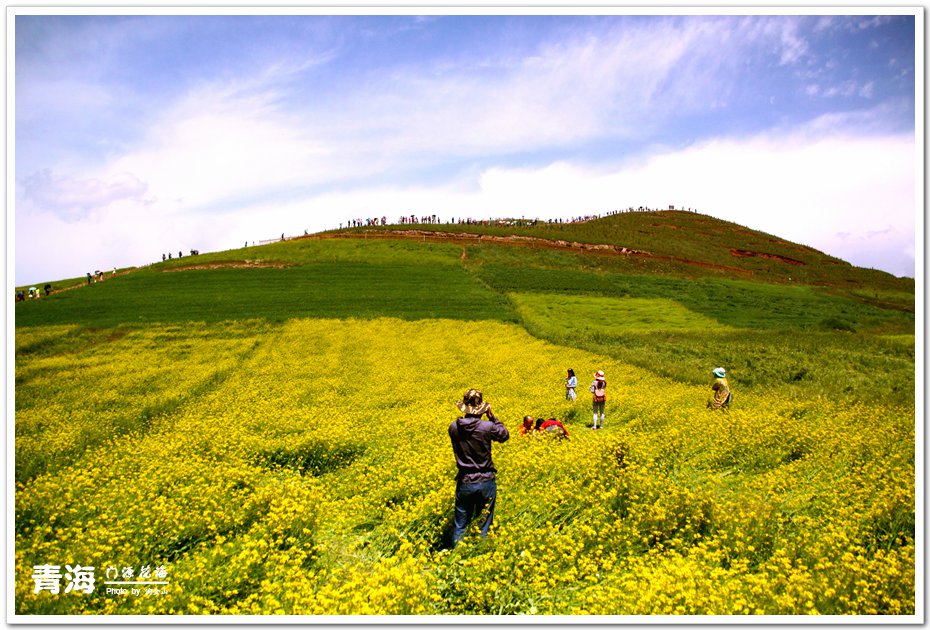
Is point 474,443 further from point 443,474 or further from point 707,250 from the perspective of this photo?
point 707,250

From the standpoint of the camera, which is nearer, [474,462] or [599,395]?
[474,462]

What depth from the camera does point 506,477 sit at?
7.72 metres

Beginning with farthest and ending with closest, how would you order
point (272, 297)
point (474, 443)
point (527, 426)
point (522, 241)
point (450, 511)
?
point (522, 241)
point (272, 297)
point (527, 426)
point (450, 511)
point (474, 443)

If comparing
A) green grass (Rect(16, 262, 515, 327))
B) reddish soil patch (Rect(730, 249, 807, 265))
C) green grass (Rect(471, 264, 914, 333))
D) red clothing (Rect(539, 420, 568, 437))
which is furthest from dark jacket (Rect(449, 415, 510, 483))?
reddish soil patch (Rect(730, 249, 807, 265))

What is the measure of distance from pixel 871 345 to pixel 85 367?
38412mm

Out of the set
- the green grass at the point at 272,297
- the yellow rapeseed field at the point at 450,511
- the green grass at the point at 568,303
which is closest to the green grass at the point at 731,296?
the green grass at the point at 568,303

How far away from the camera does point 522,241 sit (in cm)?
5966

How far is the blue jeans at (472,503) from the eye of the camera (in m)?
5.82

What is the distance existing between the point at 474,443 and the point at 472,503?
32.7 inches

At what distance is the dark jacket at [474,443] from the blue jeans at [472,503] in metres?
0.08

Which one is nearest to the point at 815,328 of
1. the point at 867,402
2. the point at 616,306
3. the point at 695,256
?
the point at 616,306

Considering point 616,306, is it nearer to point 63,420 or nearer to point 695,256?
point 695,256

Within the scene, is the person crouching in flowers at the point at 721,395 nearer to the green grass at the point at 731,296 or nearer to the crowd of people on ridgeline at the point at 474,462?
the crowd of people on ridgeline at the point at 474,462

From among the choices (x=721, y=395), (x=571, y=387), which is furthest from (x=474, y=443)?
(x=571, y=387)
